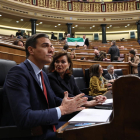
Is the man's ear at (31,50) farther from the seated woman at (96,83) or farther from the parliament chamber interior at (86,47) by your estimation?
the seated woman at (96,83)

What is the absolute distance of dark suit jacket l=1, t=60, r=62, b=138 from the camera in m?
0.68

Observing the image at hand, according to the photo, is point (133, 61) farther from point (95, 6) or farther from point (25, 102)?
point (95, 6)

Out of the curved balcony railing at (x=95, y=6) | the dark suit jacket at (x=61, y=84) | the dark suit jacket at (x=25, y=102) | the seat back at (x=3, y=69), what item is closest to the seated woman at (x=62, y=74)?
the dark suit jacket at (x=61, y=84)

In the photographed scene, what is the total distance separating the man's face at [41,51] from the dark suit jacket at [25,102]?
0.21ft

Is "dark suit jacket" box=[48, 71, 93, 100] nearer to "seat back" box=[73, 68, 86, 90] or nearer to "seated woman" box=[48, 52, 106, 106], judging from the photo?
"seated woman" box=[48, 52, 106, 106]

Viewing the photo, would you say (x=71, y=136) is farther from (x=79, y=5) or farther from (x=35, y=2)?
(x=79, y=5)

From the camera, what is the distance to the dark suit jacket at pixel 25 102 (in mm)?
679

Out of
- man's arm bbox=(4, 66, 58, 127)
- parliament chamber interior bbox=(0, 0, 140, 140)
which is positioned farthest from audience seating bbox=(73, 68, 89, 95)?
man's arm bbox=(4, 66, 58, 127)

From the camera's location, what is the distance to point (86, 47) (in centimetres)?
719

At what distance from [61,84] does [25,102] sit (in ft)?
2.41

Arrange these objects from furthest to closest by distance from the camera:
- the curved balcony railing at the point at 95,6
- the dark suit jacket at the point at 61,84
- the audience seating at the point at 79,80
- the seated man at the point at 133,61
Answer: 1. the curved balcony railing at the point at 95,6
2. the seated man at the point at 133,61
3. the audience seating at the point at 79,80
4. the dark suit jacket at the point at 61,84

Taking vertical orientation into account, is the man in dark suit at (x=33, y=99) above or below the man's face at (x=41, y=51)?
below

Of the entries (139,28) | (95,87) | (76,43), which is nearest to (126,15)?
(139,28)

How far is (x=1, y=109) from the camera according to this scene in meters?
0.85
